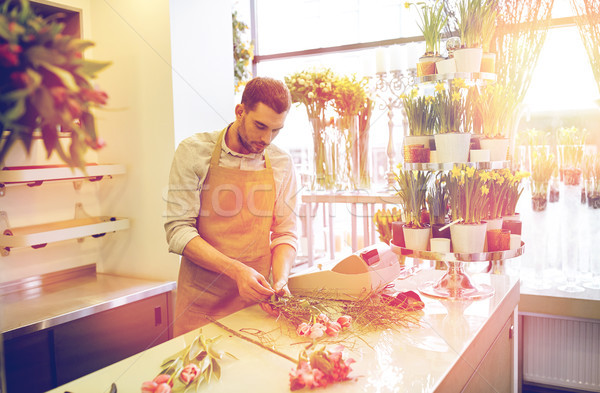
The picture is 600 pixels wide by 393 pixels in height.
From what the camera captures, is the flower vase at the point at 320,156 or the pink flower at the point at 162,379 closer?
the pink flower at the point at 162,379

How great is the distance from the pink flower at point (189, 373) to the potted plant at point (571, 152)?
2.46 meters

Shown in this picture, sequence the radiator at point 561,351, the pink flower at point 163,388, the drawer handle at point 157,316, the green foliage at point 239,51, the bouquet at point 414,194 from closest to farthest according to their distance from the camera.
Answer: the pink flower at point 163,388, the bouquet at point 414,194, the drawer handle at point 157,316, the radiator at point 561,351, the green foliage at point 239,51

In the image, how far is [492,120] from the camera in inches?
72.7

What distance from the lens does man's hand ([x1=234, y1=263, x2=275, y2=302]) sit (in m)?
1.58

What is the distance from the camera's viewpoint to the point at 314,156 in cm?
323

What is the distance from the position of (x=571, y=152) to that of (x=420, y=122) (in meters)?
1.41

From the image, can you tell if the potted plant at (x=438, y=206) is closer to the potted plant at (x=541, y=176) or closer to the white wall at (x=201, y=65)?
the potted plant at (x=541, y=176)

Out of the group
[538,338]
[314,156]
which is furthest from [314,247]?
[538,338]

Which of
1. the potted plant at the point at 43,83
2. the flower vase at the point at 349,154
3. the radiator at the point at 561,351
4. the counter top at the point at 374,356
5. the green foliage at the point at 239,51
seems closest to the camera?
the potted plant at the point at 43,83

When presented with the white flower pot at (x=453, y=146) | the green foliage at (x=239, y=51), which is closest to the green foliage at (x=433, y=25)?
the white flower pot at (x=453, y=146)

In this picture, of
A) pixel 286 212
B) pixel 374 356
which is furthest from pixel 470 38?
pixel 374 356

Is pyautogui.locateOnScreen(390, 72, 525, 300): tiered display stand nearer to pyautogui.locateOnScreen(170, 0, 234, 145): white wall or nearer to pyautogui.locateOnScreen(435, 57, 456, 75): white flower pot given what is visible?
pyautogui.locateOnScreen(435, 57, 456, 75): white flower pot

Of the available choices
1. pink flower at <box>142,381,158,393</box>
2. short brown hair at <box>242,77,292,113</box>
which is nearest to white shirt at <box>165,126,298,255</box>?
short brown hair at <box>242,77,292,113</box>

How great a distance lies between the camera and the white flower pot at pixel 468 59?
180cm
